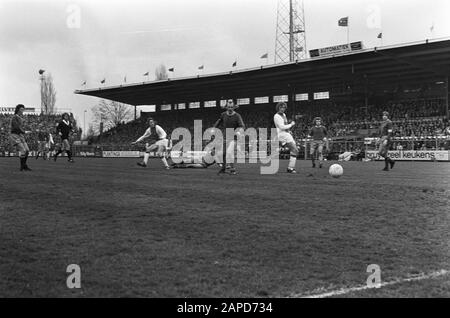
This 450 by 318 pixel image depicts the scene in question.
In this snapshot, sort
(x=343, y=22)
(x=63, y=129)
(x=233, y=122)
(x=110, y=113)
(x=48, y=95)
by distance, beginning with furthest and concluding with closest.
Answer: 1. (x=110, y=113)
2. (x=48, y=95)
3. (x=343, y=22)
4. (x=63, y=129)
5. (x=233, y=122)

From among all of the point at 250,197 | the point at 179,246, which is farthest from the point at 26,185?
the point at 179,246

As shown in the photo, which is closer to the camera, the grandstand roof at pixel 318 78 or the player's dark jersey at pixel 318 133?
the player's dark jersey at pixel 318 133

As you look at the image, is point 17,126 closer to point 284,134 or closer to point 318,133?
point 284,134

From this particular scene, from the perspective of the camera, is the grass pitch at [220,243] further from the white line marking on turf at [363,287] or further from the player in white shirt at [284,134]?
the player in white shirt at [284,134]

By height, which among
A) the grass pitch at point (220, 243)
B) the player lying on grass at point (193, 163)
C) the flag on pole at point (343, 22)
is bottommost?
the grass pitch at point (220, 243)

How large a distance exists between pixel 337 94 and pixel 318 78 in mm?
4569

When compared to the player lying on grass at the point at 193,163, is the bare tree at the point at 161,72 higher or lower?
higher

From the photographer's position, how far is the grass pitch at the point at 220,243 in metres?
3.83

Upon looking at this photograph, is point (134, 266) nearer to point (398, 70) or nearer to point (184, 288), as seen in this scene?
point (184, 288)

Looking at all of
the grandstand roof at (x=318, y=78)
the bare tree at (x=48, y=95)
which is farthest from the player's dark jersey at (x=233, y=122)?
the bare tree at (x=48, y=95)

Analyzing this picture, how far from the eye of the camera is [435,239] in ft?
18.4

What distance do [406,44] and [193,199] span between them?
36.6 m

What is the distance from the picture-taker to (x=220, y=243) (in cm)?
529

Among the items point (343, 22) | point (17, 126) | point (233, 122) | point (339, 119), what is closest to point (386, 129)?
point (233, 122)
